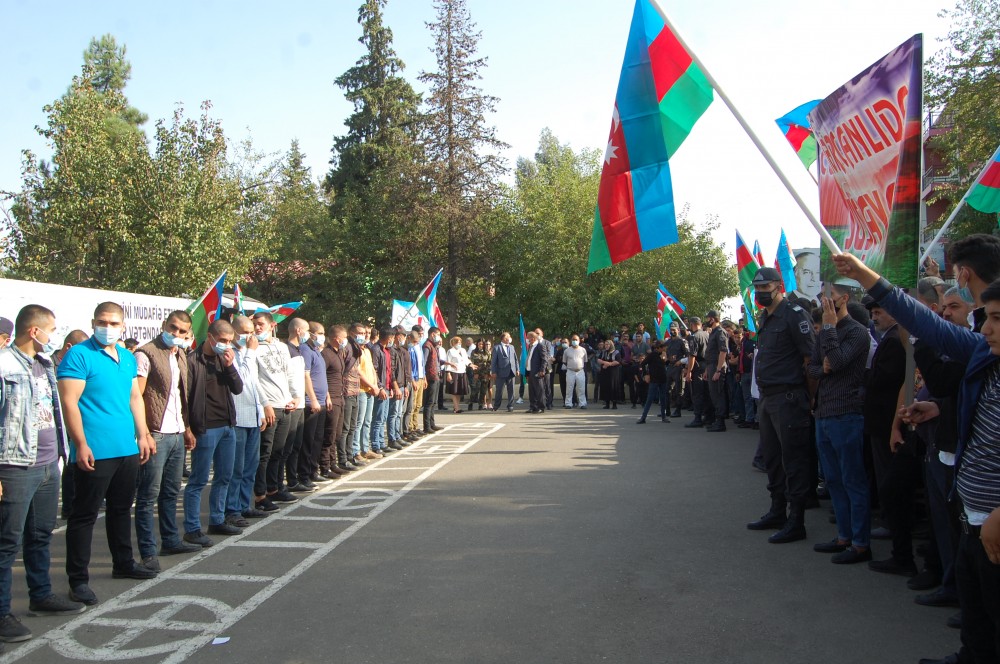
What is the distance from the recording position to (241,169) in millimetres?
38594

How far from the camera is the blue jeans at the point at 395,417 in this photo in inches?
535

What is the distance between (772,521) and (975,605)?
3.73 meters

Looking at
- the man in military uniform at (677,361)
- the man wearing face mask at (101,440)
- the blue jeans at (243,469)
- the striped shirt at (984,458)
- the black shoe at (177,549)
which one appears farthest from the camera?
the man in military uniform at (677,361)

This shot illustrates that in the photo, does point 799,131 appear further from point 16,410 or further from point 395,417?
point 16,410

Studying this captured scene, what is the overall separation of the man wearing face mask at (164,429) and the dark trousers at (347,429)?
164 inches

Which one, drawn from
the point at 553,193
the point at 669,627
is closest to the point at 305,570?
the point at 669,627

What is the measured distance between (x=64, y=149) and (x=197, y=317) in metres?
14.3

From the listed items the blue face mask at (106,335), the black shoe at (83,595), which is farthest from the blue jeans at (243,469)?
the black shoe at (83,595)

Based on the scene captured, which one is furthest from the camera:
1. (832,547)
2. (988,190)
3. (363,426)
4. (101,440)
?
Answer: (363,426)

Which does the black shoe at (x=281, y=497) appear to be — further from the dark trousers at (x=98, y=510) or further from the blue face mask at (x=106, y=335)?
the blue face mask at (x=106, y=335)

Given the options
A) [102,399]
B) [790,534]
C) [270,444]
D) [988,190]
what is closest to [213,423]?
[270,444]

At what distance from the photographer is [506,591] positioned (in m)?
5.46

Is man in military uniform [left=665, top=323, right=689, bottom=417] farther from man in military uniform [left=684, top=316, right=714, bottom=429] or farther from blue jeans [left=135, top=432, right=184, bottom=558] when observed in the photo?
blue jeans [left=135, top=432, right=184, bottom=558]

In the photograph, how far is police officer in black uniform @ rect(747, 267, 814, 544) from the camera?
6.76m
